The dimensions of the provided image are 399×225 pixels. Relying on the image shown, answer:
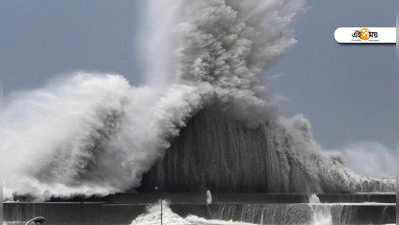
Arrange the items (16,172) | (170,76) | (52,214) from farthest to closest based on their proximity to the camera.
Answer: (170,76)
(16,172)
(52,214)

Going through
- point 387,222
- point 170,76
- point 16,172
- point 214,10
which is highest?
point 214,10

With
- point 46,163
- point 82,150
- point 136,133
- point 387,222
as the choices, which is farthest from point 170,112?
point 387,222

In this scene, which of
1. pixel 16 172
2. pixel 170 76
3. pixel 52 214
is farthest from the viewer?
pixel 170 76

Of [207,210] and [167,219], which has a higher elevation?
[207,210]

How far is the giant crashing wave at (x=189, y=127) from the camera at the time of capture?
53.6 feet

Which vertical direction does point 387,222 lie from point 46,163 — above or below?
below

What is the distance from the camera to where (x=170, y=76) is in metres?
17.2

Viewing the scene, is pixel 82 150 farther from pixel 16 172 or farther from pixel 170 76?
pixel 170 76

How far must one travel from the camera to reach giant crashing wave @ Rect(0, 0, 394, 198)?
16.3 m

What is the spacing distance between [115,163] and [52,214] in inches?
98.2

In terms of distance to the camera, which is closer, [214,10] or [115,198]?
[115,198]

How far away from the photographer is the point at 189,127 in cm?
1673

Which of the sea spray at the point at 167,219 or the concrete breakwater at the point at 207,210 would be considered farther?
the sea spray at the point at 167,219

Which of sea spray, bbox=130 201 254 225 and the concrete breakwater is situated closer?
the concrete breakwater
